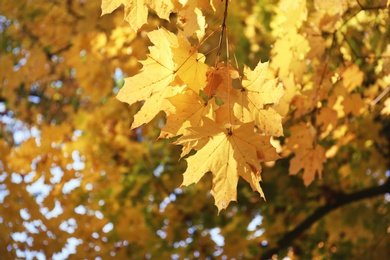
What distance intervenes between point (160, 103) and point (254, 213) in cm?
355

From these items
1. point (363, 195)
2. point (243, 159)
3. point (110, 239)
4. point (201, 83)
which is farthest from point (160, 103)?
point (110, 239)

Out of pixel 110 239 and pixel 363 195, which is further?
Answer: pixel 110 239

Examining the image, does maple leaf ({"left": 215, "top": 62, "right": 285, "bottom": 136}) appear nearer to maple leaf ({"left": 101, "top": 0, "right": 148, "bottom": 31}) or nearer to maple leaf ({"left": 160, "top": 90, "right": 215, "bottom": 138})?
maple leaf ({"left": 160, "top": 90, "right": 215, "bottom": 138})

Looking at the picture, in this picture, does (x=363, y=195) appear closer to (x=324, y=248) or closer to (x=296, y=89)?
(x=324, y=248)

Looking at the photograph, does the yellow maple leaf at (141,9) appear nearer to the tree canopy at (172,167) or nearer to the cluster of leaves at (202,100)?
the cluster of leaves at (202,100)

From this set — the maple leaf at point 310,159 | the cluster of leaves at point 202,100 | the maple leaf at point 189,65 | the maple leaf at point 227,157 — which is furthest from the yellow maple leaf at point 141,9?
the maple leaf at point 310,159

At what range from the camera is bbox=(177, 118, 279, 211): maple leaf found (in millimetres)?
1698

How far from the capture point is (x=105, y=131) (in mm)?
5340

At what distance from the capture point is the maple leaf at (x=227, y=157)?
1.70m

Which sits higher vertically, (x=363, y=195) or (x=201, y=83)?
(x=201, y=83)

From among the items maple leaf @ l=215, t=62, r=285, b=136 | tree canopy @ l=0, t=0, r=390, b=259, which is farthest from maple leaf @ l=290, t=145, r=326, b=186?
maple leaf @ l=215, t=62, r=285, b=136

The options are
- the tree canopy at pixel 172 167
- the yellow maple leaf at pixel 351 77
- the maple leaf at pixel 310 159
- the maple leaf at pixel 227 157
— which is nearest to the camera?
the maple leaf at pixel 227 157

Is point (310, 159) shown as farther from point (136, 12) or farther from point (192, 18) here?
point (136, 12)

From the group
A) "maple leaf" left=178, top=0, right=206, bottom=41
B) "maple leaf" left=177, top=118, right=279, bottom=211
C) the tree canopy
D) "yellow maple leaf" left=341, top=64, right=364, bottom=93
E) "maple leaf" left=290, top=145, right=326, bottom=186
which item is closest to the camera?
"maple leaf" left=177, top=118, right=279, bottom=211
